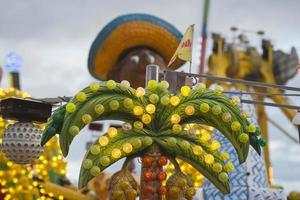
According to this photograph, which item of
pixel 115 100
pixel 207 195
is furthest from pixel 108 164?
pixel 207 195

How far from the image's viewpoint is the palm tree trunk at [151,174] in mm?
6512

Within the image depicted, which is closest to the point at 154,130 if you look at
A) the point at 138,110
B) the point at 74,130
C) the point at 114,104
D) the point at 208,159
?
the point at 138,110

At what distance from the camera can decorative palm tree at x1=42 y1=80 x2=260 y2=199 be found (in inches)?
250

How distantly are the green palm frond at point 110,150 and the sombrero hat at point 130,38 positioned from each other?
26.8ft

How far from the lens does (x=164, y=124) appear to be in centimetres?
665

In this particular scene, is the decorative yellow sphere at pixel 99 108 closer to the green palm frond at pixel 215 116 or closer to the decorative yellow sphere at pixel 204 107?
the green palm frond at pixel 215 116

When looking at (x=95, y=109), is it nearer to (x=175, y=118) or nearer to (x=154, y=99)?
(x=154, y=99)

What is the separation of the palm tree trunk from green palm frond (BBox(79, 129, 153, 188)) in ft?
0.39

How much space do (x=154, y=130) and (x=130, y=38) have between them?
837cm

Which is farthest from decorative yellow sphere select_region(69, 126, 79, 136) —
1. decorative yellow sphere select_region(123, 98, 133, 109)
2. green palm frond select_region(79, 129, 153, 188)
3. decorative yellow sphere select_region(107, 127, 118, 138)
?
decorative yellow sphere select_region(123, 98, 133, 109)

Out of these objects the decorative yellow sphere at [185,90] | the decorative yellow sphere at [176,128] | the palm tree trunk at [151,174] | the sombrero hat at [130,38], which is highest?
the sombrero hat at [130,38]

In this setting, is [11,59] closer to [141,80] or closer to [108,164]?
[141,80]

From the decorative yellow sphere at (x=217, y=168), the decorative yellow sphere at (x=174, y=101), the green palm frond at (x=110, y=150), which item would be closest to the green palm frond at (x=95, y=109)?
the green palm frond at (x=110, y=150)

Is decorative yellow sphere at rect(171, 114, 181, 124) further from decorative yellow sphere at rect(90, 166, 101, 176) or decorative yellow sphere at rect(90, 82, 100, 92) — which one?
decorative yellow sphere at rect(90, 166, 101, 176)
